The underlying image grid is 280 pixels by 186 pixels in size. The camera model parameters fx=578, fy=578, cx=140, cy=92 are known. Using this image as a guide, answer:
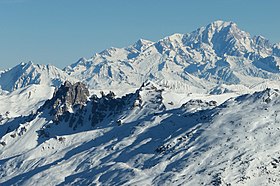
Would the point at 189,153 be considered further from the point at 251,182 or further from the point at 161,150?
the point at 251,182

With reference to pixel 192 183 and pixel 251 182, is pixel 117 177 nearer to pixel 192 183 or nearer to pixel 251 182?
pixel 192 183

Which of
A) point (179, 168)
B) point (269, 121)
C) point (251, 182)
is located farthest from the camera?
point (269, 121)

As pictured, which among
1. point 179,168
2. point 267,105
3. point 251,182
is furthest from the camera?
point 267,105

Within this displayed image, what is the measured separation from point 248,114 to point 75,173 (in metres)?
61.6

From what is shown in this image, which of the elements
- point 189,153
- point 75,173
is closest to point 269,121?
point 189,153

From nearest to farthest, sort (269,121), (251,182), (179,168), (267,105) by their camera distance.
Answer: (251,182) → (179,168) → (269,121) → (267,105)

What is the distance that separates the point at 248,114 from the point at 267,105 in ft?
27.2

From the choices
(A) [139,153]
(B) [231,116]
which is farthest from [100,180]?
(B) [231,116]

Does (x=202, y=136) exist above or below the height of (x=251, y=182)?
above

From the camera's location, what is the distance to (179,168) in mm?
166125

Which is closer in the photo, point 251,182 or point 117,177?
point 251,182

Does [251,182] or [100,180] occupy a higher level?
[100,180]

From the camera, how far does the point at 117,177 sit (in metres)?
175

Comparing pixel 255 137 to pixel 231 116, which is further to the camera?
pixel 231 116
